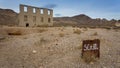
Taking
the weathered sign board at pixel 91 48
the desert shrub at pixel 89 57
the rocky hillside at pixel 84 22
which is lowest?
the desert shrub at pixel 89 57

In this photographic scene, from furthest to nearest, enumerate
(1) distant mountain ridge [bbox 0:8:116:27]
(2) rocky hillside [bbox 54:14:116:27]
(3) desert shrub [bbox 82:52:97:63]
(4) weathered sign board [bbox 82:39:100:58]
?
(1) distant mountain ridge [bbox 0:8:116:27] → (2) rocky hillside [bbox 54:14:116:27] → (4) weathered sign board [bbox 82:39:100:58] → (3) desert shrub [bbox 82:52:97:63]

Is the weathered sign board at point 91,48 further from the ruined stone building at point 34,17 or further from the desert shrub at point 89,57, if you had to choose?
the ruined stone building at point 34,17

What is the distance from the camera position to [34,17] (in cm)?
3634

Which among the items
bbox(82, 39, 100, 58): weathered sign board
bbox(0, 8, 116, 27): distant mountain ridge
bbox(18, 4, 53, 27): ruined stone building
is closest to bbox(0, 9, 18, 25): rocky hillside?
bbox(0, 8, 116, 27): distant mountain ridge

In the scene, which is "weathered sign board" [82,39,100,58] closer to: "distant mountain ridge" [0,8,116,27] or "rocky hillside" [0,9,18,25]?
"distant mountain ridge" [0,8,116,27]

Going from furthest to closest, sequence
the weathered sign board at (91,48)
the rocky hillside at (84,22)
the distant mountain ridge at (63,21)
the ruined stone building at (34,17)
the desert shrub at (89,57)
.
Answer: the distant mountain ridge at (63,21)
the rocky hillside at (84,22)
the ruined stone building at (34,17)
the weathered sign board at (91,48)
the desert shrub at (89,57)

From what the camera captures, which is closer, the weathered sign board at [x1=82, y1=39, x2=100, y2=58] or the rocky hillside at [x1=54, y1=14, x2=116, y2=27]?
the weathered sign board at [x1=82, y1=39, x2=100, y2=58]

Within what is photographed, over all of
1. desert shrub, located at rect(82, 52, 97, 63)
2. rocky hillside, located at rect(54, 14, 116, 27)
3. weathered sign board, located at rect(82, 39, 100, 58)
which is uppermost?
rocky hillside, located at rect(54, 14, 116, 27)

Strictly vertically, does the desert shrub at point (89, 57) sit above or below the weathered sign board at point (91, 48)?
below

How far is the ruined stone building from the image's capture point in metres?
33.9

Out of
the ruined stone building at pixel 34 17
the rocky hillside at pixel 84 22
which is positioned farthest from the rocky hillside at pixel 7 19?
the ruined stone building at pixel 34 17

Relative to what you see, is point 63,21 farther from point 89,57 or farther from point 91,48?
point 89,57

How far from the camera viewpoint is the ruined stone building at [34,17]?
33.9 metres

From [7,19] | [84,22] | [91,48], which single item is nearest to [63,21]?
[84,22]
